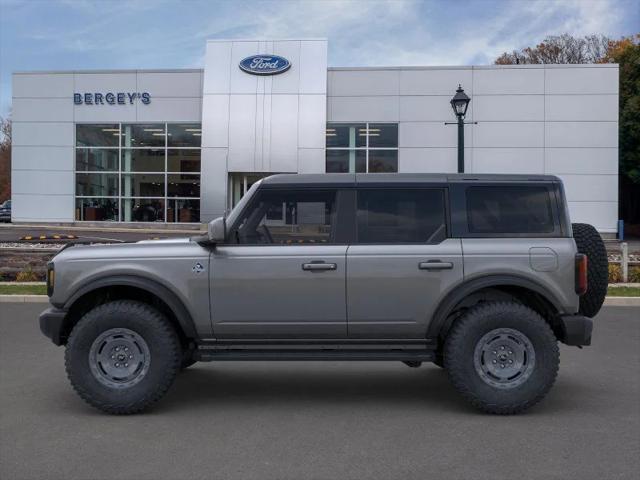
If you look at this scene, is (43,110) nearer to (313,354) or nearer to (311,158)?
(311,158)

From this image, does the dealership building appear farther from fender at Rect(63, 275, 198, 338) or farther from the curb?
fender at Rect(63, 275, 198, 338)

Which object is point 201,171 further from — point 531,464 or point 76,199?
point 531,464

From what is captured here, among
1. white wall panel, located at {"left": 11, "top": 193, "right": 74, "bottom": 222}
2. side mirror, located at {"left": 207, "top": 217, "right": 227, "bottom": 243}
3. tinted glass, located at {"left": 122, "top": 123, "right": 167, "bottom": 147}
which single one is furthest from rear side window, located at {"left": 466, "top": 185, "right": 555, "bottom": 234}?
white wall panel, located at {"left": 11, "top": 193, "right": 74, "bottom": 222}

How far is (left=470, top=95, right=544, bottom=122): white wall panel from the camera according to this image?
31047 millimetres

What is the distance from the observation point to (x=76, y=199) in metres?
34.5

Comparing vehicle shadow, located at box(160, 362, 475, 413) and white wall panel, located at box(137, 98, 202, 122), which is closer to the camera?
vehicle shadow, located at box(160, 362, 475, 413)

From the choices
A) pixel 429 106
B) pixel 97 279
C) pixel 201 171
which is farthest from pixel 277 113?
pixel 97 279

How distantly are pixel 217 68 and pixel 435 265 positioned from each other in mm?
29098

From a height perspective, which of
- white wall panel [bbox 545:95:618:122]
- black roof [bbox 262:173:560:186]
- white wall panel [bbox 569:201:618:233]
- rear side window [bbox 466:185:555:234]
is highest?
white wall panel [bbox 545:95:618:122]

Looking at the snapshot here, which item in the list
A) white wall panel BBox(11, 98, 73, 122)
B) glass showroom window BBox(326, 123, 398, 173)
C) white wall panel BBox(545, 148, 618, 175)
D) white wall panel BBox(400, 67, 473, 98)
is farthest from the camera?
white wall panel BBox(11, 98, 73, 122)

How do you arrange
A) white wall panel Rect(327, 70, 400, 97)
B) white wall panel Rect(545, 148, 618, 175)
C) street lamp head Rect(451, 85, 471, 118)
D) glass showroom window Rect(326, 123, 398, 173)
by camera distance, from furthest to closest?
1. glass showroom window Rect(326, 123, 398, 173)
2. white wall panel Rect(327, 70, 400, 97)
3. white wall panel Rect(545, 148, 618, 175)
4. street lamp head Rect(451, 85, 471, 118)

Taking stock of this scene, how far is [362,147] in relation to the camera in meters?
32.4

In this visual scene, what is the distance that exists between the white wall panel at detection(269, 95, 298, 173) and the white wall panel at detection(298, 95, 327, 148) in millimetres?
246

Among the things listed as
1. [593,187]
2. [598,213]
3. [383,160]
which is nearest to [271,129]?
[383,160]
